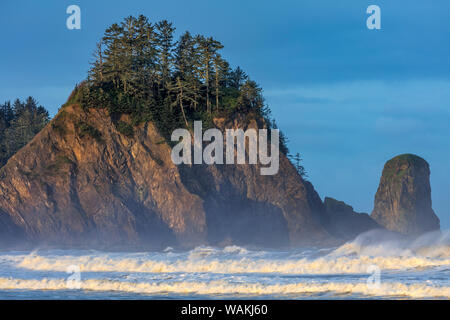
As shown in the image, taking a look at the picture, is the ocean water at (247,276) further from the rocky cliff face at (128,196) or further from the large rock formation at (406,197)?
the large rock formation at (406,197)

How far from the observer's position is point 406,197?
82062mm

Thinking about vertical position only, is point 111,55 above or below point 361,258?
above

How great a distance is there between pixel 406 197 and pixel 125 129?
4554cm

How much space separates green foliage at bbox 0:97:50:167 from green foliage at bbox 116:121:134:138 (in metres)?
19.7

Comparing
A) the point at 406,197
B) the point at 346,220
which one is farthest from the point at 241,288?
the point at 406,197

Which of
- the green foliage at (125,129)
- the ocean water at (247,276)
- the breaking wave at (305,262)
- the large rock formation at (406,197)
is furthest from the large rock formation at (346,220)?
the breaking wave at (305,262)

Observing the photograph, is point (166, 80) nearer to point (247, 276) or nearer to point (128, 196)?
point (128, 196)

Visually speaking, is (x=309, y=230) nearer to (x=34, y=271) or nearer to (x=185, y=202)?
(x=185, y=202)

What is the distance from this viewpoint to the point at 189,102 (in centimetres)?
5738

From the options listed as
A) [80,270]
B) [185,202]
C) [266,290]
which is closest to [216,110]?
[185,202]

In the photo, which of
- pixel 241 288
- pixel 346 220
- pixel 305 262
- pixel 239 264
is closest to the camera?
pixel 241 288

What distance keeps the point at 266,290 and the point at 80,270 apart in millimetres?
12142

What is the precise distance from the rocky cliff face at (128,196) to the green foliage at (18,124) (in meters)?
17.1
